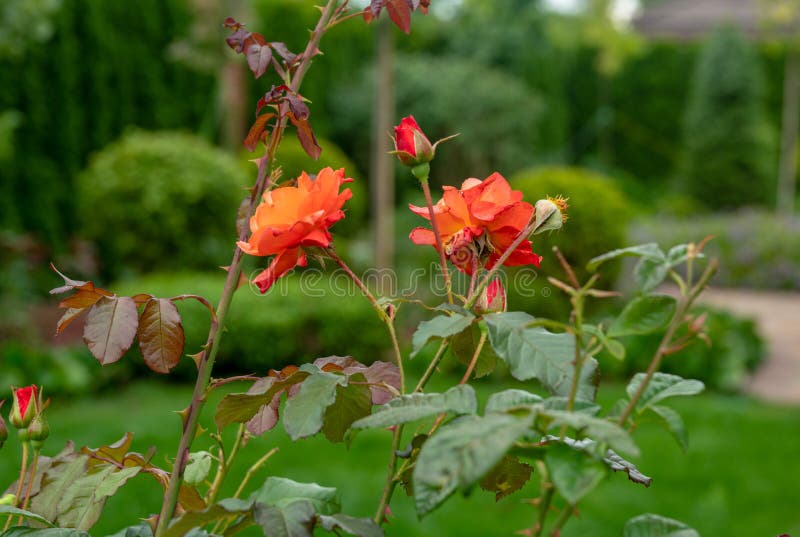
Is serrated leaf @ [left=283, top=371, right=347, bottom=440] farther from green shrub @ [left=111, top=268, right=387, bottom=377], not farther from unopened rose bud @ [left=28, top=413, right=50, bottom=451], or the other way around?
green shrub @ [left=111, top=268, right=387, bottom=377]

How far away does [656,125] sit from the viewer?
490 inches

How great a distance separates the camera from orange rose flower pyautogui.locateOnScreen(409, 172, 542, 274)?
65cm

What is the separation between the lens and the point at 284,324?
400cm

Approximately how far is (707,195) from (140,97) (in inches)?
294

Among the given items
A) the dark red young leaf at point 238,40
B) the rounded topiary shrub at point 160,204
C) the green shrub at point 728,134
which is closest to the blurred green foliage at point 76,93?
the rounded topiary shrub at point 160,204

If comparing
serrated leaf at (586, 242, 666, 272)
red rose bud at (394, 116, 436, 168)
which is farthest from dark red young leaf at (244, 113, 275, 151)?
serrated leaf at (586, 242, 666, 272)

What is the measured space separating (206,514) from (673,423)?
281mm

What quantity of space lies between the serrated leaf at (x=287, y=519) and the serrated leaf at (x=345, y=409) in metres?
0.11

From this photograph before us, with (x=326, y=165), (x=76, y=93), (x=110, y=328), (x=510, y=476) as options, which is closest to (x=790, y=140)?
(x=326, y=165)

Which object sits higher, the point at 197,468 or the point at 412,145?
the point at 412,145

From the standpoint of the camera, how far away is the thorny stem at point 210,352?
0.63 m

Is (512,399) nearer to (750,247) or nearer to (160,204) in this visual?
(160,204)

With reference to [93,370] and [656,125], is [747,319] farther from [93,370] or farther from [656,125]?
[656,125]

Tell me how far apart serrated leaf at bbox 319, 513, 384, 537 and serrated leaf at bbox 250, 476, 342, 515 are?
0.08 feet
